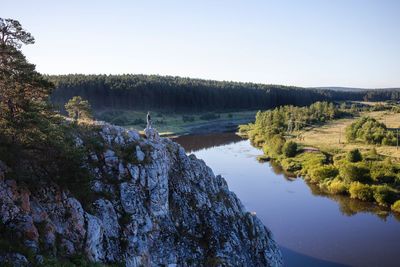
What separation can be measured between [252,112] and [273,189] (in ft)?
443

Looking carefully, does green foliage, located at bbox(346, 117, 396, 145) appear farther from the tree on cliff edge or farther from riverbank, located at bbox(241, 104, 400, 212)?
the tree on cliff edge

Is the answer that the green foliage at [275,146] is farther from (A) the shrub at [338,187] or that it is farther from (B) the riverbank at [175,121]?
(B) the riverbank at [175,121]

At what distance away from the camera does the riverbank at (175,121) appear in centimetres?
12988

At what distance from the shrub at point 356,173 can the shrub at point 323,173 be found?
4993 millimetres

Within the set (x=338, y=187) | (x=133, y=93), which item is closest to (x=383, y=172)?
(x=338, y=187)

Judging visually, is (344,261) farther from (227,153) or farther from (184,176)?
(227,153)

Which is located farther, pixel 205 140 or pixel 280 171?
pixel 205 140

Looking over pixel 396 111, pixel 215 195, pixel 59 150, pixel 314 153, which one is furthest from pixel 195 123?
pixel 59 150

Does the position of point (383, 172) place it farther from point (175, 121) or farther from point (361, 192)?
point (175, 121)

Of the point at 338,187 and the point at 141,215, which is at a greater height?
the point at 141,215

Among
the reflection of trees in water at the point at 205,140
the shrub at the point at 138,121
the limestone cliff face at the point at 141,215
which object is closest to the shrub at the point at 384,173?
the limestone cliff face at the point at 141,215

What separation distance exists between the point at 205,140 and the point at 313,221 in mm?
69843

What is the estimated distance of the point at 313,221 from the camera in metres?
52.9

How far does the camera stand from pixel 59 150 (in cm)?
2197
